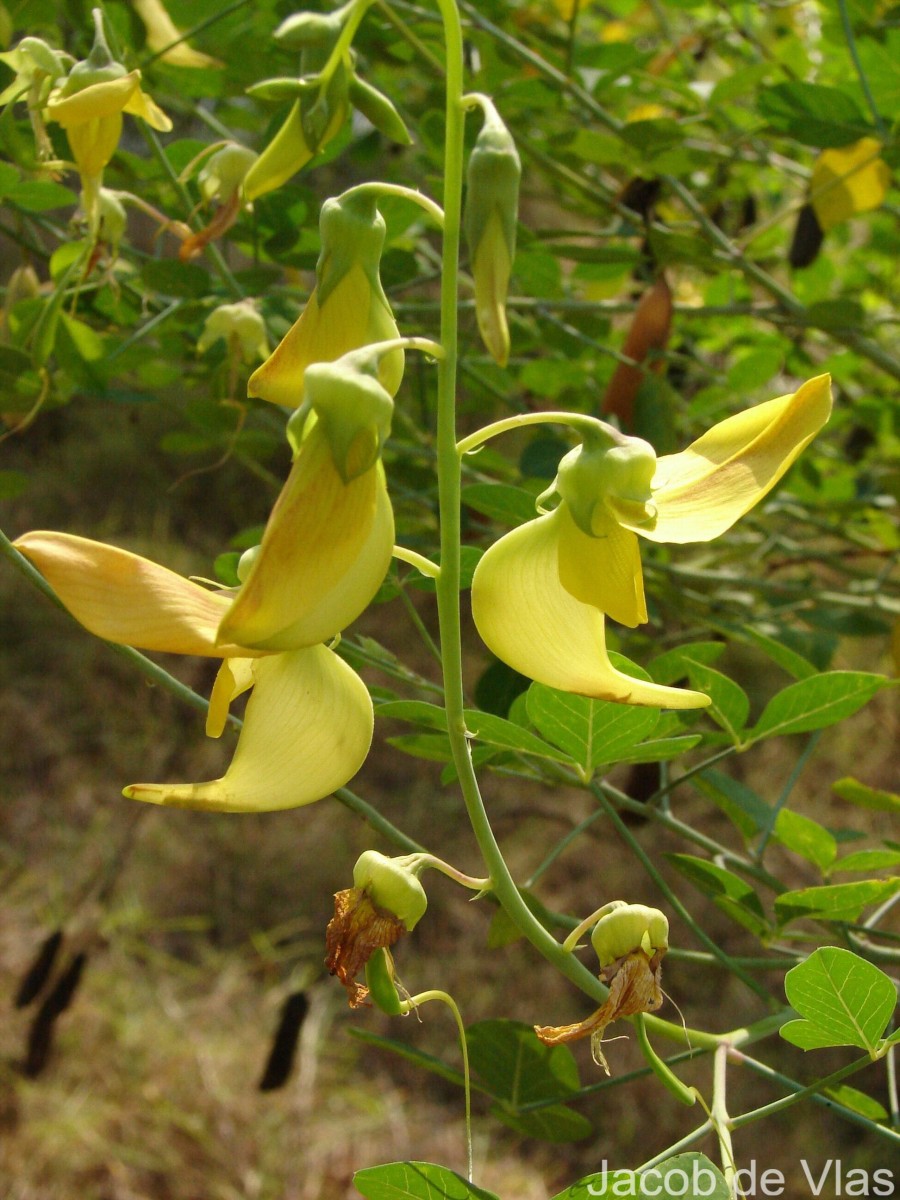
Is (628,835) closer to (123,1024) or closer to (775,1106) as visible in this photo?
(775,1106)

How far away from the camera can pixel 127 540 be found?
112 inches

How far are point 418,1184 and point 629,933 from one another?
5.2 inches

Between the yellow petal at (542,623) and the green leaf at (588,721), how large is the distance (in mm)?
115

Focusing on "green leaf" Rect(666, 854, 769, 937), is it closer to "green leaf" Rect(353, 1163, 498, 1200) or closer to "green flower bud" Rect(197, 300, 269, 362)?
"green leaf" Rect(353, 1163, 498, 1200)

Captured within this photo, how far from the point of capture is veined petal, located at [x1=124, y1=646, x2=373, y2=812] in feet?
1.19

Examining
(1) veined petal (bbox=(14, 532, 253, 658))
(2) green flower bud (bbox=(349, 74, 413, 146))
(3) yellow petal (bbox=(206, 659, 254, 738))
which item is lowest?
(3) yellow petal (bbox=(206, 659, 254, 738))

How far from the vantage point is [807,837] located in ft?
2.06

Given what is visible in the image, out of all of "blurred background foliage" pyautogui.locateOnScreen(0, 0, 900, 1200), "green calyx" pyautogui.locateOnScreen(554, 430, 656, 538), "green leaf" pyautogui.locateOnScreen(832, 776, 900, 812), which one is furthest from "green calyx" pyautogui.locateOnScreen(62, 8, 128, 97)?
"green leaf" pyautogui.locateOnScreen(832, 776, 900, 812)

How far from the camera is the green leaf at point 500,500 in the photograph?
59 cm

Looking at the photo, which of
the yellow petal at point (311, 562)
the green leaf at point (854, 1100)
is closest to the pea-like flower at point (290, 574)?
the yellow petal at point (311, 562)

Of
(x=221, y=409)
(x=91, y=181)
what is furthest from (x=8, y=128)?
(x=221, y=409)

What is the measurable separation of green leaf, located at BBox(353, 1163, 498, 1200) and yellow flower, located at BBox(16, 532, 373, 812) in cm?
18

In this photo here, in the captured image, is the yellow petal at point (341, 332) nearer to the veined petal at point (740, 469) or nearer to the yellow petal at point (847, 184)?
the veined petal at point (740, 469)

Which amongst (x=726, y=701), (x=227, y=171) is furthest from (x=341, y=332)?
(x=227, y=171)
